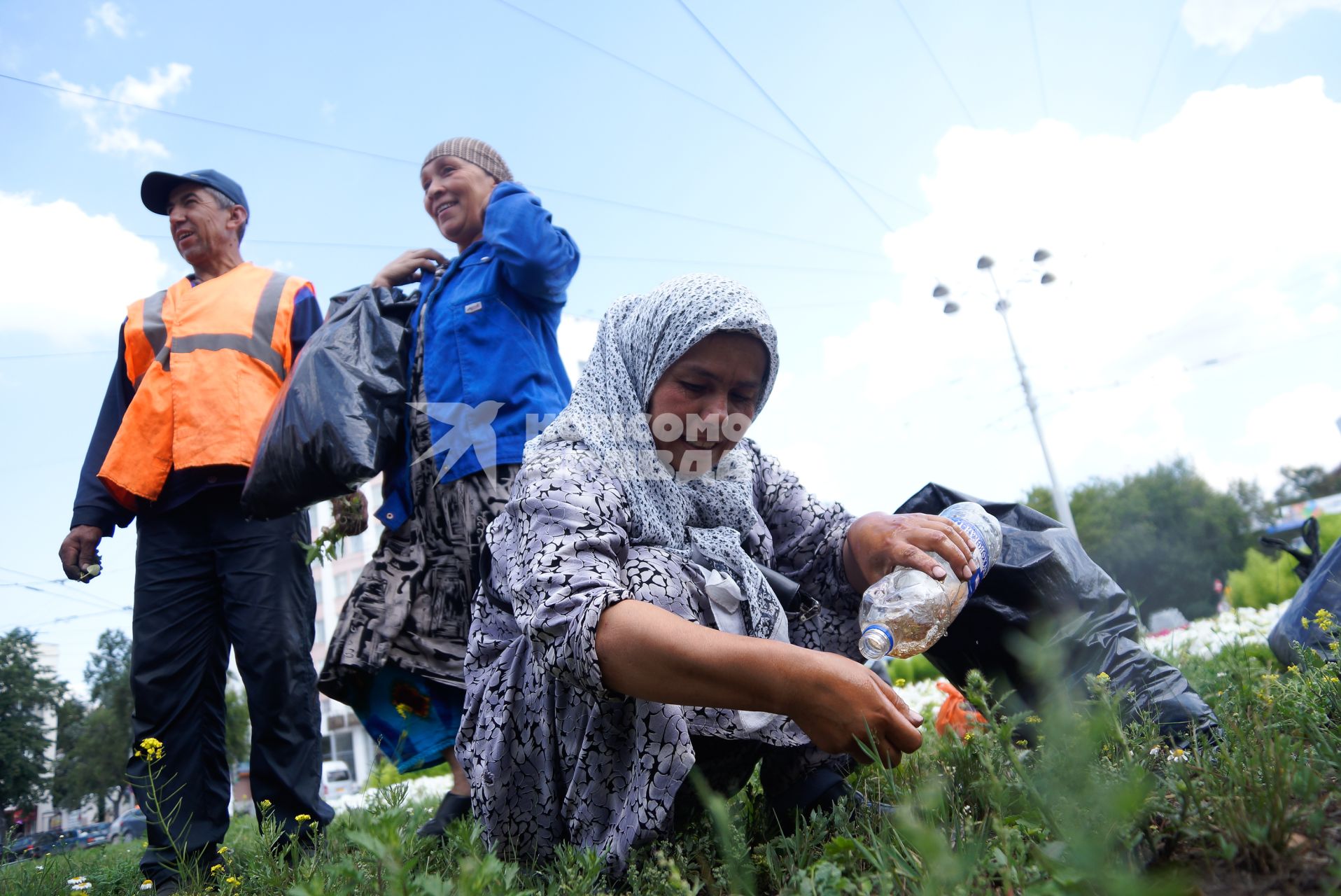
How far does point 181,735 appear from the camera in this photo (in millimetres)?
2895

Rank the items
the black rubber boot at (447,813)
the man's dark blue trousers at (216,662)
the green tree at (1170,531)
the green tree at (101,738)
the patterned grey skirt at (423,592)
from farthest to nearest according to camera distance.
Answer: the green tree at (1170,531)
the green tree at (101,738)
the patterned grey skirt at (423,592)
the man's dark blue trousers at (216,662)
the black rubber boot at (447,813)

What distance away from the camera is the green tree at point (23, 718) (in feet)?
32.9

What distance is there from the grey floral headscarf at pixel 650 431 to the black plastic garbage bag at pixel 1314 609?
61.8 inches

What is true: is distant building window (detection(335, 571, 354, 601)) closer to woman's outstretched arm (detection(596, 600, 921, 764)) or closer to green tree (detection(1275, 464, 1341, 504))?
woman's outstretched arm (detection(596, 600, 921, 764))

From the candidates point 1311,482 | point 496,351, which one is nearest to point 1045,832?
point 496,351

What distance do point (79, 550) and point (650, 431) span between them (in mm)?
2412

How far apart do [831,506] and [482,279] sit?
5.16 feet

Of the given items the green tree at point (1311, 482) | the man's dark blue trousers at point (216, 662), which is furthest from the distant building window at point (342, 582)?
the green tree at point (1311, 482)

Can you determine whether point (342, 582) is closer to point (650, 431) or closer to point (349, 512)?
point (349, 512)

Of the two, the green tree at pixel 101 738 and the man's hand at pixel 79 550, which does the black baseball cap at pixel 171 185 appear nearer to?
the man's hand at pixel 79 550

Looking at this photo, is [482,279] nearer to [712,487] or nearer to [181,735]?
[712,487]

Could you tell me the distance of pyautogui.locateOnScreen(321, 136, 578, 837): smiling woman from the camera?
9.91ft

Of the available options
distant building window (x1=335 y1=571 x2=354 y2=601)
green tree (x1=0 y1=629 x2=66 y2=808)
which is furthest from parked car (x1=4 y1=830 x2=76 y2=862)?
distant building window (x1=335 y1=571 x2=354 y2=601)

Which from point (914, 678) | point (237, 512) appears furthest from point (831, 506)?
point (914, 678)
